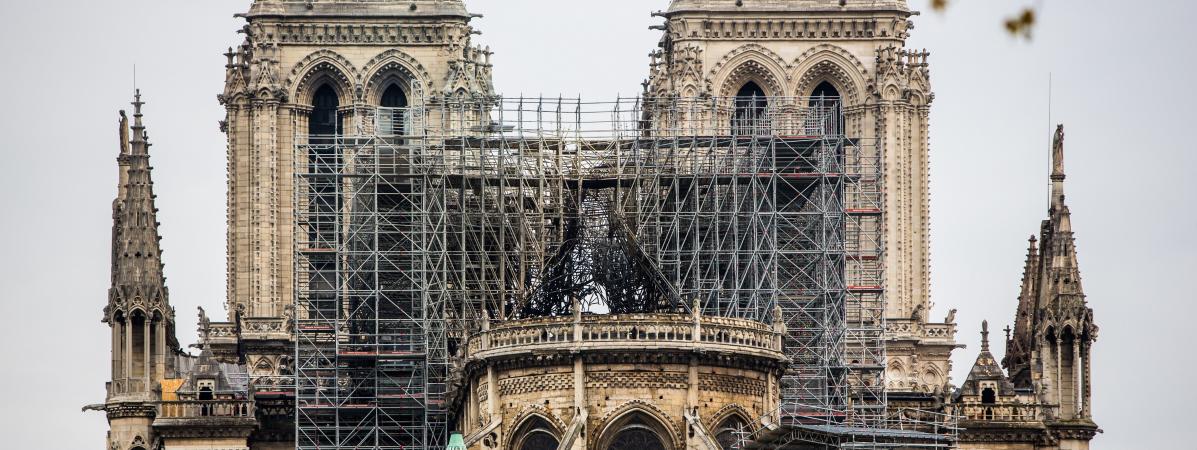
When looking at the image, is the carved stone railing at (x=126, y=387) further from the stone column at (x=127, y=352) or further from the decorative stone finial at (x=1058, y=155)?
the decorative stone finial at (x=1058, y=155)

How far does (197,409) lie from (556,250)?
1318cm

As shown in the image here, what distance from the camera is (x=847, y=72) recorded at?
91.4 m

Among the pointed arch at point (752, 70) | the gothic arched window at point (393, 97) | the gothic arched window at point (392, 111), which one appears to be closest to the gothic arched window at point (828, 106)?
the pointed arch at point (752, 70)

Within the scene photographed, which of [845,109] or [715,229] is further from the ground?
[845,109]

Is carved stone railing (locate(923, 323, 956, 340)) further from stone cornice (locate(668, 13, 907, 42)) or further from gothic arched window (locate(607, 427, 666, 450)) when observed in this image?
gothic arched window (locate(607, 427, 666, 450))

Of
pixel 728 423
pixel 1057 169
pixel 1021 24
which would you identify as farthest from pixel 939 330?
pixel 1021 24

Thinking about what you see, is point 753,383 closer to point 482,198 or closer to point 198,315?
point 482,198

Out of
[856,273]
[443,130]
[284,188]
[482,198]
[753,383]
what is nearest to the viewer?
[753,383]

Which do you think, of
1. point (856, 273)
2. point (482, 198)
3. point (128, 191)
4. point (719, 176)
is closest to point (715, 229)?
point (719, 176)

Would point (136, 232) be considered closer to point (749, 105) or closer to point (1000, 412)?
point (749, 105)

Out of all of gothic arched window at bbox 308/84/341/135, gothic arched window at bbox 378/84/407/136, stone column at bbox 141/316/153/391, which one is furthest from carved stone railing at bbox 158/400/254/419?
gothic arched window at bbox 308/84/341/135

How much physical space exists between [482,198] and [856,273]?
17.9m

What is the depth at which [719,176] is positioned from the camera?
245 ft

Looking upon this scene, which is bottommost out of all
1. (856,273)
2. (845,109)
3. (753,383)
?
(753,383)
